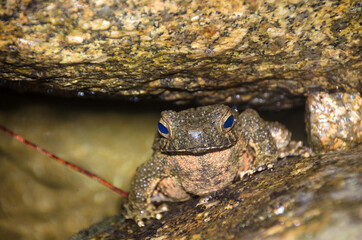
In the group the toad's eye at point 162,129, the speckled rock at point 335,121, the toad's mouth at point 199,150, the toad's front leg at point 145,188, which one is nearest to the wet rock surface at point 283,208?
the toad's front leg at point 145,188

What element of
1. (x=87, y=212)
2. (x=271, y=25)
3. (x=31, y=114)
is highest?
(x=31, y=114)

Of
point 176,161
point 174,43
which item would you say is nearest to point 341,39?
point 174,43

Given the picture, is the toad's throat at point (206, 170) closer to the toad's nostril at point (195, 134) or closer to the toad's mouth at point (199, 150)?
the toad's mouth at point (199, 150)

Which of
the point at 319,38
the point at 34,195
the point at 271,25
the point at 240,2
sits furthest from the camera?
the point at 34,195

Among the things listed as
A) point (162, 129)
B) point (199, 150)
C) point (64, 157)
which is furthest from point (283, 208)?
point (64, 157)

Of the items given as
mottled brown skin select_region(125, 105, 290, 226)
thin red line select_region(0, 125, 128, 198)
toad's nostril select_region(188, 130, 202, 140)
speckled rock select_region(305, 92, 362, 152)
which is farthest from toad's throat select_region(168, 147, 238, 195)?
thin red line select_region(0, 125, 128, 198)

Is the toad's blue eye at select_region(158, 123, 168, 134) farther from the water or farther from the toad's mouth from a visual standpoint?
the water

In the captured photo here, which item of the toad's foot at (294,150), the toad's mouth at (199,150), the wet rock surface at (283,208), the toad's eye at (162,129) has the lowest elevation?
the wet rock surface at (283,208)

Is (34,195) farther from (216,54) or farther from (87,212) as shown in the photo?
(216,54)
